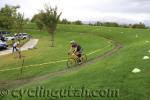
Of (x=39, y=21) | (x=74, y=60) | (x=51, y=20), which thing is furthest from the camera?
(x=39, y=21)

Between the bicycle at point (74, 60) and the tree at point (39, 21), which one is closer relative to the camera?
the bicycle at point (74, 60)

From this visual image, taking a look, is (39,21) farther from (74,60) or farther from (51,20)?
(74,60)

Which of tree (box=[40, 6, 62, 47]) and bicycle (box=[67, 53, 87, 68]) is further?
tree (box=[40, 6, 62, 47])

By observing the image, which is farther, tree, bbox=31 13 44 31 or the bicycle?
tree, bbox=31 13 44 31

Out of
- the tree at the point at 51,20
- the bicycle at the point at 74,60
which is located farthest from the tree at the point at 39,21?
the bicycle at the point at 74,60

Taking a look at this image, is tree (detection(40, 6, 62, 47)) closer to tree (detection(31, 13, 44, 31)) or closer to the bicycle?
tree (detection(31, 13, 44, 31))

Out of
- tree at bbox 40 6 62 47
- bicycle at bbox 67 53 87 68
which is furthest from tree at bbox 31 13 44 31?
bicycle at bbox 67 53 87 68

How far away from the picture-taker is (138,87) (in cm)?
1625

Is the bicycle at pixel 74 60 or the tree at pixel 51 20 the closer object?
the bicycle at pixel 74 60

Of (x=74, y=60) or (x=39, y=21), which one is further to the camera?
(x=39, y=21)

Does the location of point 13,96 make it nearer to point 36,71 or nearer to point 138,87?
point 138,87

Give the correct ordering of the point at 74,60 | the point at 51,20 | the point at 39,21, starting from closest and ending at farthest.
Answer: the point at 74,60 → the point at 51,20 → the point at 39,21

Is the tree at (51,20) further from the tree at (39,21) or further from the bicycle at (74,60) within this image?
the bicycle at (74,60)

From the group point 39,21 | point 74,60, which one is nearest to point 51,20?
point 39,21
